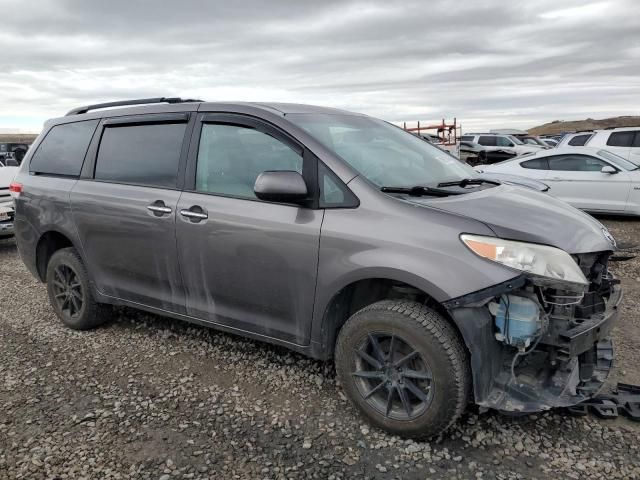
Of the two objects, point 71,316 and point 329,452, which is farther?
point 71,316

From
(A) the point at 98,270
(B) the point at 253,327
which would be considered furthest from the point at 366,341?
(A) the point at 98,270

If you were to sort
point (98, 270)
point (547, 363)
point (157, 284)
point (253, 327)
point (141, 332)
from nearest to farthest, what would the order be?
point (547, 363) < point (253, 327) < point (157, 284) < point (98, 270) < point (141, 332)

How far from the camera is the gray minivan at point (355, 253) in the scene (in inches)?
102

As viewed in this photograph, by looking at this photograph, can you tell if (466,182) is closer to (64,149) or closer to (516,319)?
(516,319)

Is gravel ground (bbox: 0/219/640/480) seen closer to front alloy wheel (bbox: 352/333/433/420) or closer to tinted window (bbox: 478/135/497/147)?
front alloy wheel (bbox: 352/333/433/420)

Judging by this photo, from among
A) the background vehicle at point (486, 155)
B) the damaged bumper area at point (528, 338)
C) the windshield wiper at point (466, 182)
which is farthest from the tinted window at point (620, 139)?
the damaged bumper area at point (528, 338)

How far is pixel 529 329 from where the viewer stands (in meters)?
2.54

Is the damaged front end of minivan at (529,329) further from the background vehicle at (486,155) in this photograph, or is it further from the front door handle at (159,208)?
the background vehicle at (486,155)

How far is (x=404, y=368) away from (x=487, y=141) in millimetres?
22136

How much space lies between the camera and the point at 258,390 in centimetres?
344

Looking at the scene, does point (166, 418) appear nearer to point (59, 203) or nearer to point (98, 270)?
point (98, 270)

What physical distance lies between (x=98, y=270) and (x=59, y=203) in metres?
0.68

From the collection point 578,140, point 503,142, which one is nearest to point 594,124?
point 503,142

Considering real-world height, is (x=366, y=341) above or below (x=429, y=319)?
below
